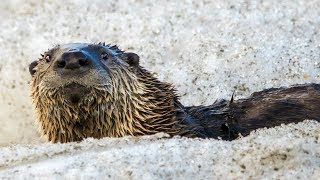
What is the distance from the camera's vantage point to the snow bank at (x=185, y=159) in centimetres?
371

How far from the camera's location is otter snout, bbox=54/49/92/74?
4.63 meters

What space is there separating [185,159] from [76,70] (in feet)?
3.41

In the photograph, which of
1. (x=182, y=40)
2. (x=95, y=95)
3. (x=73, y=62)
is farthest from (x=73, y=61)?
(x=182, y=40)

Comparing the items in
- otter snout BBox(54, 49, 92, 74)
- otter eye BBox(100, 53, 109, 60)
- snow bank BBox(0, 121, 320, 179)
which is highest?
otter snout BBox(54, 49, 92, 74)

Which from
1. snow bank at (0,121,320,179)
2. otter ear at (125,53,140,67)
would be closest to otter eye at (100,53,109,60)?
otter ear at (125,53,140,67)

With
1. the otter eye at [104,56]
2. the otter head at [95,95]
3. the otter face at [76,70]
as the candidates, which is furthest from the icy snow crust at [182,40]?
the otter eye at [104,56]

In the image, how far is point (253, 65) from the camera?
709cm

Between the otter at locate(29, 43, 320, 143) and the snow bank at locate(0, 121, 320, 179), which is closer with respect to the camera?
the snow bank at locate(0, 121, 320, 179)

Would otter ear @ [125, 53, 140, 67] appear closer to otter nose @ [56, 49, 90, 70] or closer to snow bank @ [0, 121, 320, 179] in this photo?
otter nose @ [56, 49, 90, 70]

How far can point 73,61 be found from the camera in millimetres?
4621

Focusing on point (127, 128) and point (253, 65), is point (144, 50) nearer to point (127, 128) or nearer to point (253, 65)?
point (253, 65)

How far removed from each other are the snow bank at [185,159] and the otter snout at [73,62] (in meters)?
0.53

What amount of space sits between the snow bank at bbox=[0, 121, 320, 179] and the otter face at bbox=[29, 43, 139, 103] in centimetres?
53

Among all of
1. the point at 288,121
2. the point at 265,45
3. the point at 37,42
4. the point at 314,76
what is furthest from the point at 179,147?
the point at 37,42
